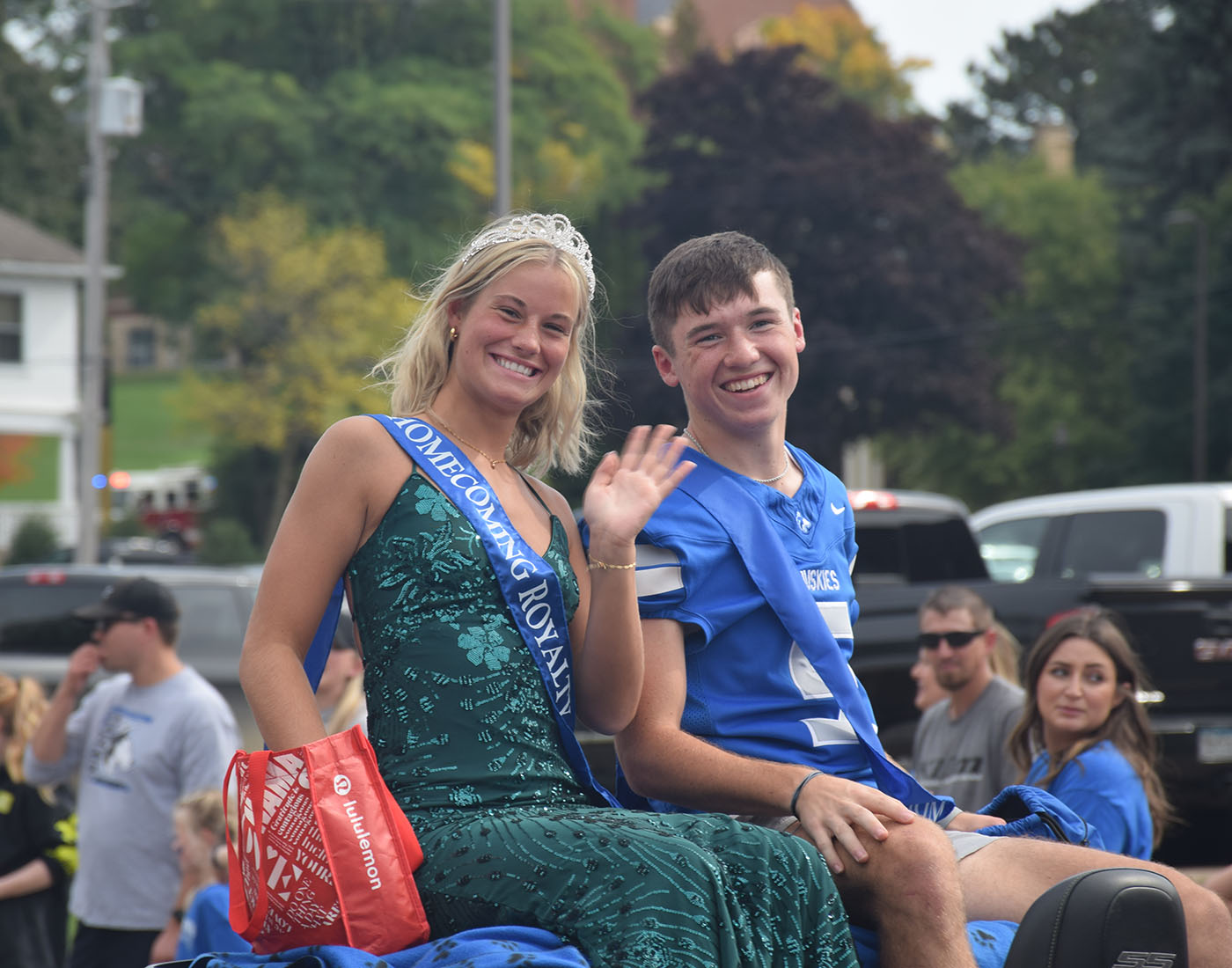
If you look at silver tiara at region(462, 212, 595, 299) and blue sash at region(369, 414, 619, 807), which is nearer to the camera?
blue sash at region(369, 414, 619, 807)

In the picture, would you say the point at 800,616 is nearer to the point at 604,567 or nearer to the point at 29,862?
the point at 604,567

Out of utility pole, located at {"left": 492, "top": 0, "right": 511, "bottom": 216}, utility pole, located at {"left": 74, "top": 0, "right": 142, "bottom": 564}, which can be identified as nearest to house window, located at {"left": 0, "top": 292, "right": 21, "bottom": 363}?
utility pole, located at {"left": 74, "top": 0, "right": 142, "bottom": 564}

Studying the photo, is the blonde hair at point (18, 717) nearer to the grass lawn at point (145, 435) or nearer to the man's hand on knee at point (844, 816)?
the man's hand on knee at point (844, 816)

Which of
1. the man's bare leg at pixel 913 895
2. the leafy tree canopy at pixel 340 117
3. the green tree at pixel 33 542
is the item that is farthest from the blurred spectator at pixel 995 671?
the leafy tree canopy at pixel 340 117

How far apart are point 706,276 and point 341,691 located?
13.7 feet

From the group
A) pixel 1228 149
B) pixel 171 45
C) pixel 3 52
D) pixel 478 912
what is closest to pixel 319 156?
pixel 171 45

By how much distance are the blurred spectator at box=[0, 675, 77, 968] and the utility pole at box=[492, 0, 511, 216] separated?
30.6 feet

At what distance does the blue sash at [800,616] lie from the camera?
3334mm

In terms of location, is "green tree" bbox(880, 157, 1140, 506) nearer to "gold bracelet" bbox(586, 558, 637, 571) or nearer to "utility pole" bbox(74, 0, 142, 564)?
"utility pole" bbox(74, 0, 142, 564)

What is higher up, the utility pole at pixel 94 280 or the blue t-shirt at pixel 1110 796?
the utility pole at pixel 94 280

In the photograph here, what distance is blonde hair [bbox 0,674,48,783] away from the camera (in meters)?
7.38

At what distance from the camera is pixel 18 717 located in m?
7.54

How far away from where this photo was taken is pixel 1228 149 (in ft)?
116

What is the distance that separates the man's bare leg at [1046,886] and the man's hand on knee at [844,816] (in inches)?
15.6
